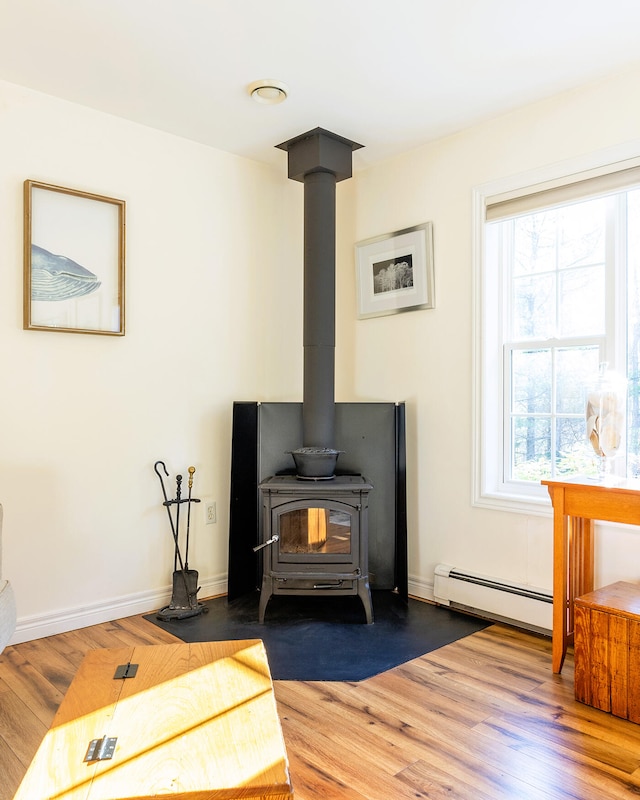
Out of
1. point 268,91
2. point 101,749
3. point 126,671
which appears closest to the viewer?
point 101,749

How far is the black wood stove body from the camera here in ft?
9.41

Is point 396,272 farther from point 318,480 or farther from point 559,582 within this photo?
point 559,582

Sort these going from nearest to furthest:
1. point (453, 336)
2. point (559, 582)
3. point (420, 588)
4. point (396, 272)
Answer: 1. point (559, 582)
2. point (453, 336)
3. point (420, 588)
4. point (396, 272)

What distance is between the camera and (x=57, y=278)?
2.81 m

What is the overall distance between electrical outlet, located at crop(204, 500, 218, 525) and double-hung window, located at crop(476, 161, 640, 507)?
1425 mm

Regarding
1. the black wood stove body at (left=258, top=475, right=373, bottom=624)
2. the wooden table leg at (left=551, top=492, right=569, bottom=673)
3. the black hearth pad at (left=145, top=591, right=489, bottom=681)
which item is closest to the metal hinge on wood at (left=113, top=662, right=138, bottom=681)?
the black hearth pad at (left=145, top=591, right=489, bottom=681)

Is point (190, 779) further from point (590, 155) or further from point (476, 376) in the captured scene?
point (590, 155)

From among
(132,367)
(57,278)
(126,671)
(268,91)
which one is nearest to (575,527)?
(126,671)

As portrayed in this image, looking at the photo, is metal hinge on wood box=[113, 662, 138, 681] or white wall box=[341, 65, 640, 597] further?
white wall box=[341, 65, 640, 597]

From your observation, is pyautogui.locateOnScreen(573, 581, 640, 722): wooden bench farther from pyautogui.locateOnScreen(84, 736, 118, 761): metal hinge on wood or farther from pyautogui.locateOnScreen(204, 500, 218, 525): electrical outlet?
pyautogui.locateOnScreen(204, 500, 218, 525): electrical outlet

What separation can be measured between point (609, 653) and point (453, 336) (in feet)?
5.39

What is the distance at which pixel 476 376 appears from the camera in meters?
3.06

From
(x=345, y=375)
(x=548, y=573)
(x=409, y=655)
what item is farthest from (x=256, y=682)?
(x=345, y=375)

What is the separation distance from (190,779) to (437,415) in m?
2.36
